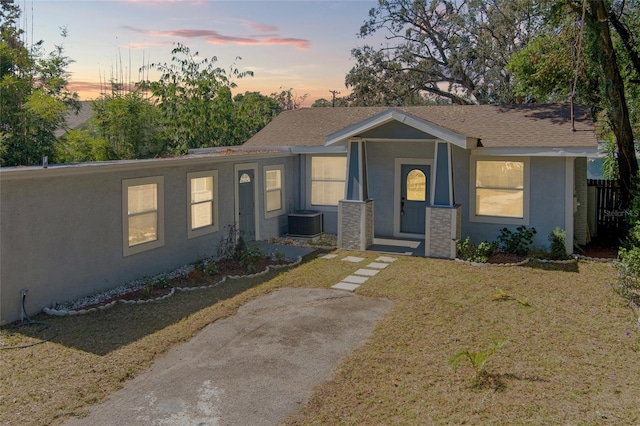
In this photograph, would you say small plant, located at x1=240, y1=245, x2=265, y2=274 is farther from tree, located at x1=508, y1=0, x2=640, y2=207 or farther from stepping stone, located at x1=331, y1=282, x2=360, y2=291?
tree, located at x1=508, y1=0, x2=640, y2=207

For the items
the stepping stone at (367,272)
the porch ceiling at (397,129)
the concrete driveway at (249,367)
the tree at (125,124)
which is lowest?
the concrete driveway at (249,367)

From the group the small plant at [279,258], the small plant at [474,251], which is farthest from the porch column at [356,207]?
the small plant at [474,251]

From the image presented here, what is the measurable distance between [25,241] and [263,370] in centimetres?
430

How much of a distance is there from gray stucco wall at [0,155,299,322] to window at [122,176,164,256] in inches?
4.7

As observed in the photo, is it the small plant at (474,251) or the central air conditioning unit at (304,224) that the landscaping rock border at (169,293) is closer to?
the central air conditioning unit at (304,224)

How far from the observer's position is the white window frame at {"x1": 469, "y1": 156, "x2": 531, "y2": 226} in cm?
1242

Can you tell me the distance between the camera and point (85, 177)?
8695mm

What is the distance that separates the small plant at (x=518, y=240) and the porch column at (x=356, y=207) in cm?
328

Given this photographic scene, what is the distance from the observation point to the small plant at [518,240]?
1212 cm

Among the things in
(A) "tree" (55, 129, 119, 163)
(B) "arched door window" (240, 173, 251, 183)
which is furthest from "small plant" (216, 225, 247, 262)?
(A) "tree" (55, 129, 119, 163)

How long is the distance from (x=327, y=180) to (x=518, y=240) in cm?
560

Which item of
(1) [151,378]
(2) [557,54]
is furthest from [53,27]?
(1) [151,378]

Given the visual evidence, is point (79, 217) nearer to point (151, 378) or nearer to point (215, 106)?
point (151, 378)

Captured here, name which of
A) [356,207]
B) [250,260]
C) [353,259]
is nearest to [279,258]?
[250,260]
